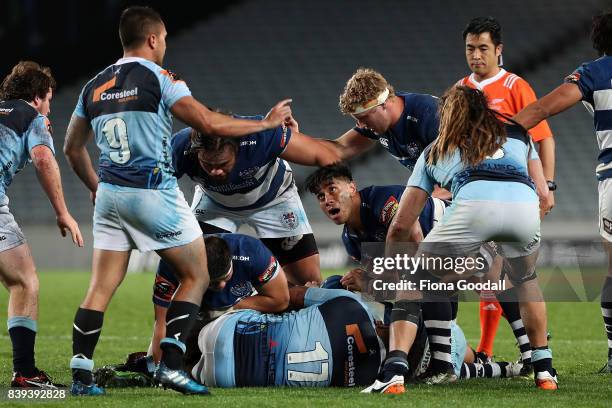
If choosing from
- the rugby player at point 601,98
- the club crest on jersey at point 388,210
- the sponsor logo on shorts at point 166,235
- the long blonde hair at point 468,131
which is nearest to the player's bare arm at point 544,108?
the rugby player at point 601,98

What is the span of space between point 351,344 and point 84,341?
141 cm

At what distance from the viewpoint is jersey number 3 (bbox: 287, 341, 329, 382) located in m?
5.31

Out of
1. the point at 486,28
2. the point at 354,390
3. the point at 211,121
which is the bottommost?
the point at 354,390

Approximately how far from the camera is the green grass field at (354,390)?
15.6 feet

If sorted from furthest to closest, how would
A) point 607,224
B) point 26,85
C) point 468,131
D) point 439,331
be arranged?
point 607,224
point 26,85
point 439,331
point 468,131

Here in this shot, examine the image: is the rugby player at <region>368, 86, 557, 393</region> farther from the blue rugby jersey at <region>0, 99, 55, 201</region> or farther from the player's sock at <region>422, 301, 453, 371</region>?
the blue rugby jersey at <region>0, 99, 55, 201</region>

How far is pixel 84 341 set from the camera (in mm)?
5043

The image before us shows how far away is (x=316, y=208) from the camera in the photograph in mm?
19484

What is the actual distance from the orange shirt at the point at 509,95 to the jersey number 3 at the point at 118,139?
8.81 feet

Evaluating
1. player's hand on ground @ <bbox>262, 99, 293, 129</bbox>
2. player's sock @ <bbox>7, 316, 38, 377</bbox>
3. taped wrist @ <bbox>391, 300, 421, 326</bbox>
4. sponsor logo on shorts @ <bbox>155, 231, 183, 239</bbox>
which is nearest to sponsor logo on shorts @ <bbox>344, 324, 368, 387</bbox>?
taped wrist @ <bbox>391, 300, 421, 326</bbox>

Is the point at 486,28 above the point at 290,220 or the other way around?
above

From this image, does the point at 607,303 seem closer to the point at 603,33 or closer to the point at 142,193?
the point at 603,33

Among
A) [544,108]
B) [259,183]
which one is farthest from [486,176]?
[259,183]

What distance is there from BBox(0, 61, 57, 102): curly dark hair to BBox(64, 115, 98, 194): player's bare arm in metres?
0.41
